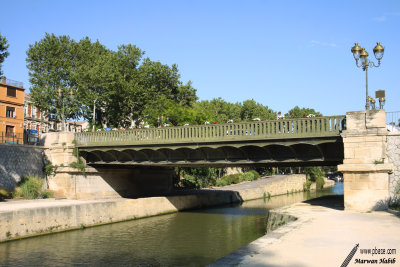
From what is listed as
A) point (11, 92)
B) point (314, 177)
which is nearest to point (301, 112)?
point (314, 177)

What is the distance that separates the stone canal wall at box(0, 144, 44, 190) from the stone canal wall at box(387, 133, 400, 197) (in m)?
25.4

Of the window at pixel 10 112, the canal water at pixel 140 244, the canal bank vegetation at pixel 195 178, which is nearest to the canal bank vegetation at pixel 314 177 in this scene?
the canal bank vegetation at pixel 195 178

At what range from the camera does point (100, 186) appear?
32.0 m

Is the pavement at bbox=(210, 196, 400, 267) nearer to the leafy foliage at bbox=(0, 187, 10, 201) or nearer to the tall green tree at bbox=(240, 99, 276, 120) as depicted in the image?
the leafy foliage at bbox=(0, 187, 10, 201)

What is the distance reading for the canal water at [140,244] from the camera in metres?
15.9

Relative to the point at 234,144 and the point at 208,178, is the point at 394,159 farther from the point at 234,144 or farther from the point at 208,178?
the point at 208,178

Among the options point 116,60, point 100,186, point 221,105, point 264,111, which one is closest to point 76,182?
point 100,186

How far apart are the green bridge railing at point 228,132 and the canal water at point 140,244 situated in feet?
18.2

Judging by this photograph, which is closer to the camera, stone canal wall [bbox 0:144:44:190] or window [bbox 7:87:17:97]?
stone canal wall [bbox 0:144:44:190]

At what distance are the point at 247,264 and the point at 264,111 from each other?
91.4 metres

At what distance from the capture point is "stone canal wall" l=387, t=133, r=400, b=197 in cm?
1922

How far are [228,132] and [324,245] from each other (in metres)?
12.9

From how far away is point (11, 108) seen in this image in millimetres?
47875

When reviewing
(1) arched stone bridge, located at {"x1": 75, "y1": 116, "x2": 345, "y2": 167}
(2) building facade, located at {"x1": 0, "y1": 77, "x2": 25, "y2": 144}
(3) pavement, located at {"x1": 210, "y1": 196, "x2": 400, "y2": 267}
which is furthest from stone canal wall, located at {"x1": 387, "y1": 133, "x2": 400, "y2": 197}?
(2) building facade, located at {"x1": 0, "y1": 77, "x2": 25, "y2": 144}
